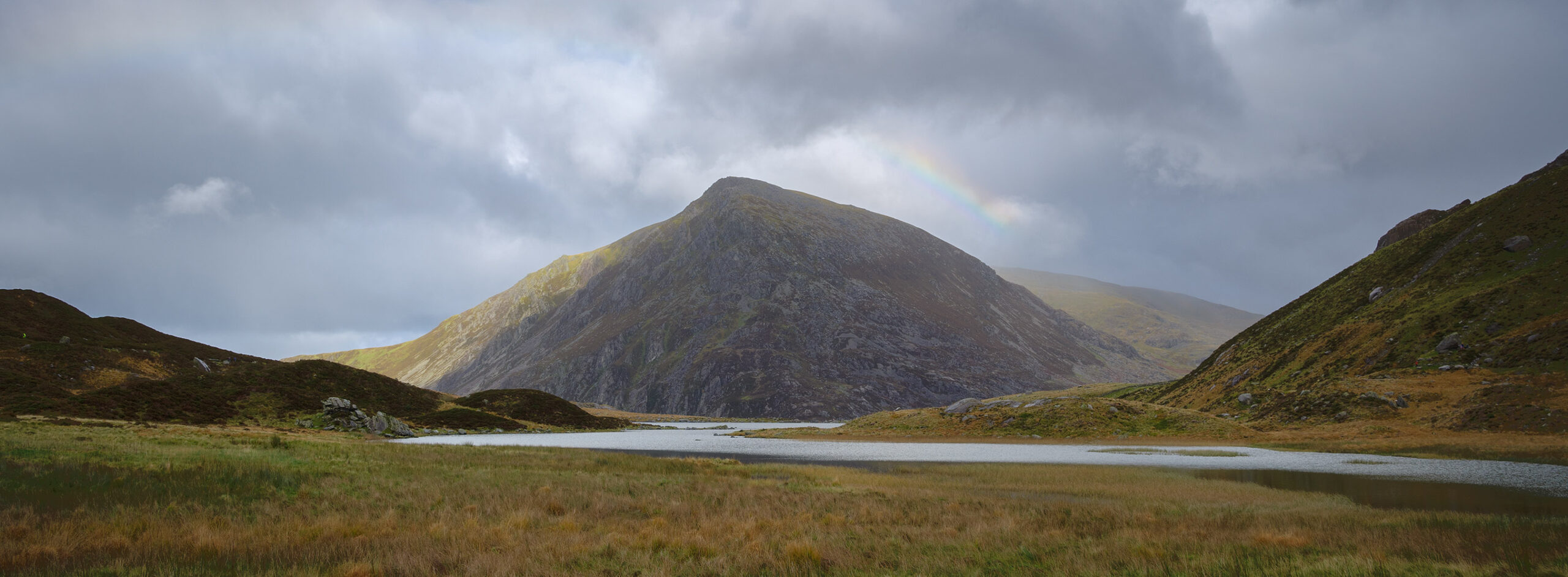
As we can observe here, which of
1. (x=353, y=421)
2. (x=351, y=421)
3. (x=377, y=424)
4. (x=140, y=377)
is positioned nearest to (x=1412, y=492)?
(x=377, y=424)

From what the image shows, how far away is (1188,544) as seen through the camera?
18.0 metres

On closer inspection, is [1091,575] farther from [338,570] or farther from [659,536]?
[338,570]

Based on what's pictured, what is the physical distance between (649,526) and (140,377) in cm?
10876

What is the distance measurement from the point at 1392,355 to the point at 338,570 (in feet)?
333

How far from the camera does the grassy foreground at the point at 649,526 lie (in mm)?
14453

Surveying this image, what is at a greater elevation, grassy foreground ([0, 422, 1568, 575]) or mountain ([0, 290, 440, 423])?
mountain ([0, 290, 440, 423])

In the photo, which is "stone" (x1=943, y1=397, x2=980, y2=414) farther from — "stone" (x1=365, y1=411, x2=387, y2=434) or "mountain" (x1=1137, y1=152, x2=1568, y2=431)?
"stone" (x1=365, y1=411, x2=387, y2=434)

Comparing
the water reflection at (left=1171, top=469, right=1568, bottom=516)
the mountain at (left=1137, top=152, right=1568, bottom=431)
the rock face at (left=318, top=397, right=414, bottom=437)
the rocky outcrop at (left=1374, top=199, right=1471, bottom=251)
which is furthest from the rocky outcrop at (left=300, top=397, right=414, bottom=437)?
the rocky outcrop at (left=1374, top=199, right=1471, bottom=251)

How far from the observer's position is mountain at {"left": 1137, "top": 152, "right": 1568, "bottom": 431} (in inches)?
2436

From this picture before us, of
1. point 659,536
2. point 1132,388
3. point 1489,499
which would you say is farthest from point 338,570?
point 1132,388

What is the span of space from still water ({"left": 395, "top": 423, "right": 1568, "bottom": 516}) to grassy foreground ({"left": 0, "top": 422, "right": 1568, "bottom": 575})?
481 cm

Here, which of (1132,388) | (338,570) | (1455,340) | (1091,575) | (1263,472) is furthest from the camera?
(1132,388)

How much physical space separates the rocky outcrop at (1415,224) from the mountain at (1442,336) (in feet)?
12.1

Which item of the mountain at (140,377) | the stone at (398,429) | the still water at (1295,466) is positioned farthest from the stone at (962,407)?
the mountain at (140,377)
